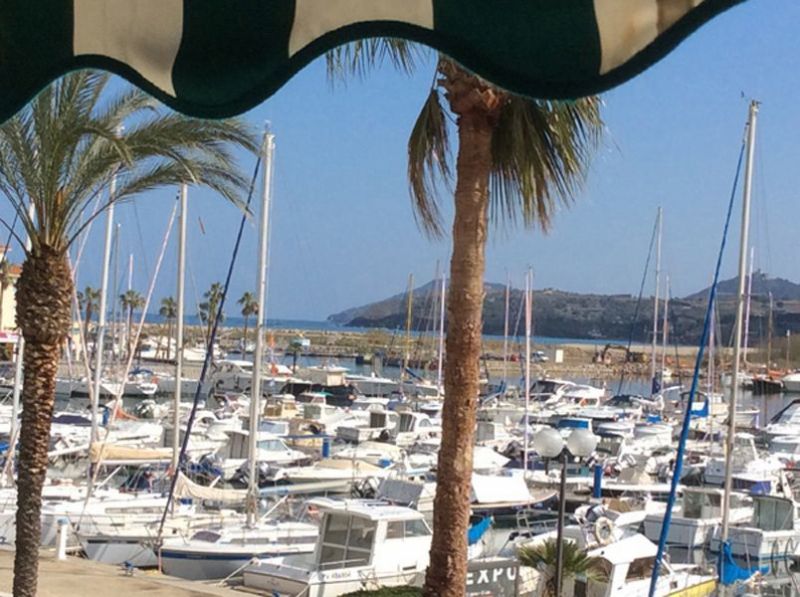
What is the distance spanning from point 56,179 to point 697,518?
59.3 feet

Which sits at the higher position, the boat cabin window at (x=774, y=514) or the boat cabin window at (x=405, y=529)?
the boat cabin window at (x=405, y=529)

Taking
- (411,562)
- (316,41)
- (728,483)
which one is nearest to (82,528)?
(411,562)

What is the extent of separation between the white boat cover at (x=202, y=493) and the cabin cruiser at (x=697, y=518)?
926 centimetres

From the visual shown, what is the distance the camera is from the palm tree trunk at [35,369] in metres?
10.4

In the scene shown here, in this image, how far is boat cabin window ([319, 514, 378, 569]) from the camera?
17172 mm

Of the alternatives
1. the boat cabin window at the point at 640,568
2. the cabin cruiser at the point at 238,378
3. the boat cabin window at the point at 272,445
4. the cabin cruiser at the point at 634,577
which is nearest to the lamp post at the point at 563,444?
the cabin cruiser at the point at 634,577

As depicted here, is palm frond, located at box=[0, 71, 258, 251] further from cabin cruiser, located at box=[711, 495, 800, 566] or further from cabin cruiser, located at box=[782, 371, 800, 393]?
cabin cruiser, located at box=[782, 371, 800, 393]

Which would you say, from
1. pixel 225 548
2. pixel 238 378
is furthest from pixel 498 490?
pixel 238 378

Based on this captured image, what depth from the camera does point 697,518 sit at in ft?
78.7

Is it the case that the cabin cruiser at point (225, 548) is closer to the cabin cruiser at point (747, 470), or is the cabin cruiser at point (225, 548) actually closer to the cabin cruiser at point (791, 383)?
the cabin cruiser at point (747, 470)

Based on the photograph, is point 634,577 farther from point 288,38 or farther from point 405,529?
point 288,38

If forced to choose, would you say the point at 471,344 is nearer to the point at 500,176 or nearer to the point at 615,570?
the point at 500,176

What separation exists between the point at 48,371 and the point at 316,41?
9611mm

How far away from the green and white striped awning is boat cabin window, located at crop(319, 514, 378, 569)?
1583 cm
